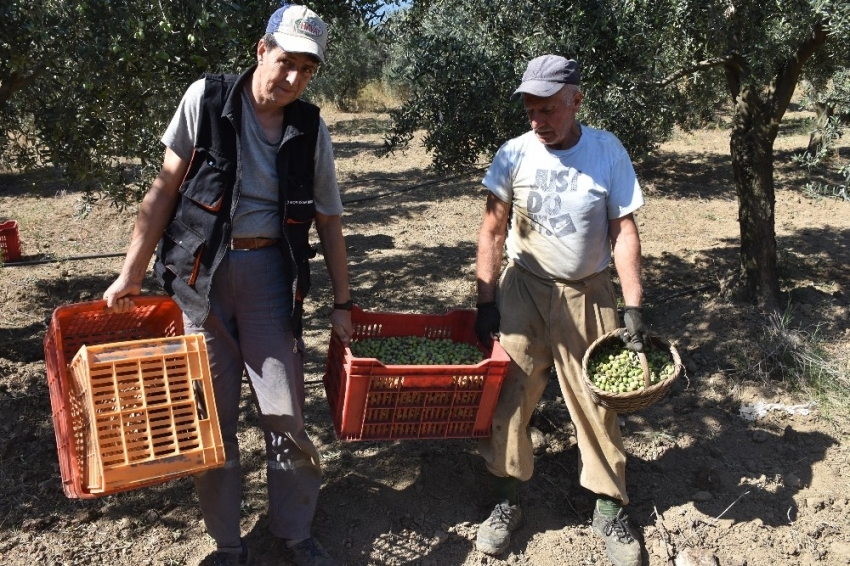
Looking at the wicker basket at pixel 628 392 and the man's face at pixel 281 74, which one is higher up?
the man's face at pixel 281 74

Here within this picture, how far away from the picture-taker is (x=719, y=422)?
16.1 ft

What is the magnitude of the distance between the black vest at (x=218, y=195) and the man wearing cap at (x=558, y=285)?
3.15 feet

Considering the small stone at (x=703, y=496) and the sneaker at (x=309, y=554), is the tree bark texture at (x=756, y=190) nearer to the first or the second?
the small stone at (x=703, y=496)

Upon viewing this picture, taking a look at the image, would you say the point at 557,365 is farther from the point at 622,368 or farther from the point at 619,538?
the point at 619,538

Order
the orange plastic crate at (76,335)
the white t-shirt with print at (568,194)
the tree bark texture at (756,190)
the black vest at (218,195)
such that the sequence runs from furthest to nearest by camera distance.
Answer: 1. the tree bark texture at (756,190)
2. the white t-shirt with print at (568,194)
3. the black vest at (218,195)
4. the orange plastic crate at (76,335)

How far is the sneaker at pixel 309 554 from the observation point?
349cm

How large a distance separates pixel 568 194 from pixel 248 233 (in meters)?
1.44

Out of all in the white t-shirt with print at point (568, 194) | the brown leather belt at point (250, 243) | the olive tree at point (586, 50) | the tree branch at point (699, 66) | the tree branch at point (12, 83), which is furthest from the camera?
the tree branch at point (699, 66)

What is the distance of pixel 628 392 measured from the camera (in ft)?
11.1

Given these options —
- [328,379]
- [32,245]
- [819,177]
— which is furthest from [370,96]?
[328,379]

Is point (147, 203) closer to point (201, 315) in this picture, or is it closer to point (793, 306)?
point (201, 315)

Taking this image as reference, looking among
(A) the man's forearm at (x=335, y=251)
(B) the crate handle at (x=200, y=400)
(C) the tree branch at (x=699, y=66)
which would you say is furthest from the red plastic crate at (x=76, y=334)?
(C) the tree branch at (x=699, y=66)

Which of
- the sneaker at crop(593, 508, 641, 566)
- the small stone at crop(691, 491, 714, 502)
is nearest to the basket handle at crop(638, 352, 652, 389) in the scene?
the sneaker at crop(593, 508, 641, 566)

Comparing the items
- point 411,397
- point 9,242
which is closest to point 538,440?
point 411,397
